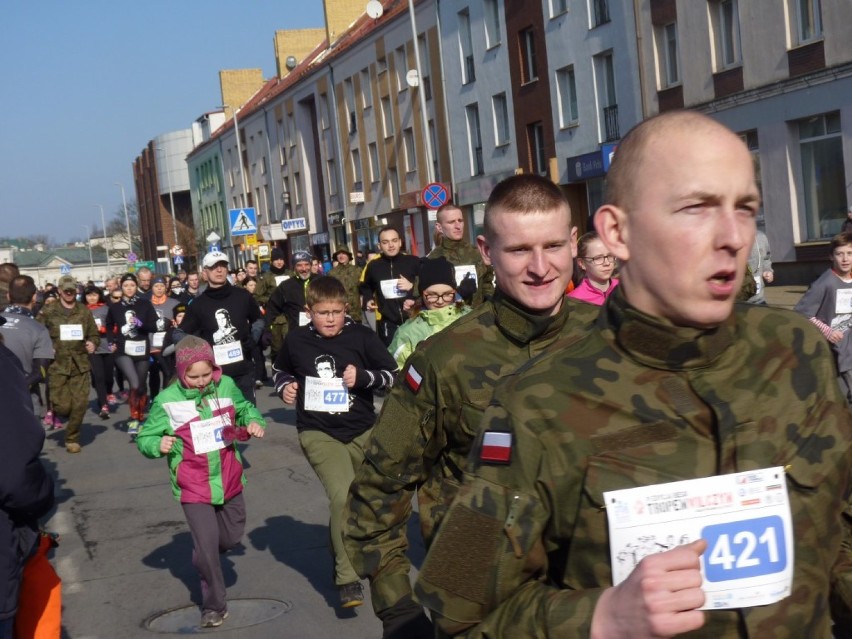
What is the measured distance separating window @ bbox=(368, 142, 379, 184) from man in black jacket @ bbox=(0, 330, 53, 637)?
45.8 meters

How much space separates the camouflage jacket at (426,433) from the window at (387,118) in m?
44.4

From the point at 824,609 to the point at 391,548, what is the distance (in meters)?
1.90

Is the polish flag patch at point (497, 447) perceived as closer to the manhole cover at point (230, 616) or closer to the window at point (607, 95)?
the manhole cover at point (230, 616)

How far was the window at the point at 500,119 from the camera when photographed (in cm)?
3756

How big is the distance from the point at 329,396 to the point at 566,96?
90.8ft

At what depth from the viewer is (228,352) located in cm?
1138

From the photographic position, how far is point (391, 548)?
147 inches

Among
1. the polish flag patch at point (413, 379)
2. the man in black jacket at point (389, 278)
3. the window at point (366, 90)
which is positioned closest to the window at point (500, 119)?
the window at point (366, 90)

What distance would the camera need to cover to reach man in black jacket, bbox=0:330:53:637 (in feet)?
15.0

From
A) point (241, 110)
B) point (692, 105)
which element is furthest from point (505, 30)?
point (241, 110)

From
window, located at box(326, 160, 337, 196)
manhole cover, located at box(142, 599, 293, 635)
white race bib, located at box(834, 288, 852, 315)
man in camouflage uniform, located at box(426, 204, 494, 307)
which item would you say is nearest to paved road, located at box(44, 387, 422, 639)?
manhole cover, located at box(142, 599, 293, 635)

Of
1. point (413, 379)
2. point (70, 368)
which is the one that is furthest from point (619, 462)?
point (70, 368)

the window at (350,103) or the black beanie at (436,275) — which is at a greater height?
the window at (350,103)

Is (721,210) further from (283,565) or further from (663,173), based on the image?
(283,565)
